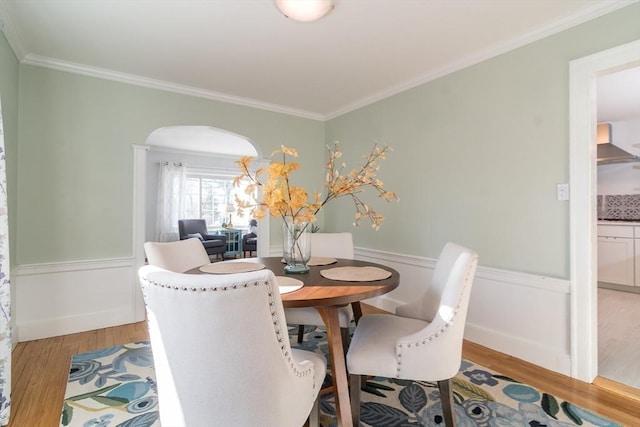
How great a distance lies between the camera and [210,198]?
7.86 meters

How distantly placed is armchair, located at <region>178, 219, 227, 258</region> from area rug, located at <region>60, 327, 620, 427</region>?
438 centimetres

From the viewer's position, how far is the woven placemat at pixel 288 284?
1.41 meters

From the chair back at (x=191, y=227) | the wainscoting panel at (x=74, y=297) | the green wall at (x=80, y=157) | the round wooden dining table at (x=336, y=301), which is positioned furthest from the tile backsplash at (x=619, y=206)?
the chair back at (x=191, y=227)

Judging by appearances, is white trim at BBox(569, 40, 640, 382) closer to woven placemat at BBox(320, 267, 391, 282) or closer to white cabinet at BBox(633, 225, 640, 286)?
woven placemat at BBox(320, 267, 391, 282)

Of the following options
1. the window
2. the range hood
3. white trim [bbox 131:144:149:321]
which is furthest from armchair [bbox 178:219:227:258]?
the range hood

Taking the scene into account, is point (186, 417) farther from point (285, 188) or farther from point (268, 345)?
point (285, 188)

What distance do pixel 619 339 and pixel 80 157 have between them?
4.84 m

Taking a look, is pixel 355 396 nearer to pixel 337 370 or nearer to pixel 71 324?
pixel 337 370

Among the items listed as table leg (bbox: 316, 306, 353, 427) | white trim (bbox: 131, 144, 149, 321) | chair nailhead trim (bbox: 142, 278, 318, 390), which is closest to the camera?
chair nailhead trim (bbox: 142, 278, 318, 390)

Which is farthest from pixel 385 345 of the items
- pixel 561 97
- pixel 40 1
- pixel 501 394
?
pixel 40 1

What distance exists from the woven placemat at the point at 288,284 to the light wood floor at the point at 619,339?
2143mm

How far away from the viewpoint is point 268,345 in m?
0.94

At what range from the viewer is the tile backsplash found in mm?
4469

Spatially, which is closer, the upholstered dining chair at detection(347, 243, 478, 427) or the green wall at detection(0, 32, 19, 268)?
the upholstered dining chair at detection(347, 243, 478, 427)
